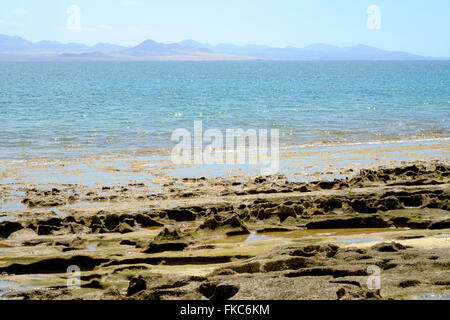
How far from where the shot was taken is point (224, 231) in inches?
405

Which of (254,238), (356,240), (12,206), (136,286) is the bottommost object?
(12,206)

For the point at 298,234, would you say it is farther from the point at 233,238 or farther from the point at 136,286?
the point at 136,286

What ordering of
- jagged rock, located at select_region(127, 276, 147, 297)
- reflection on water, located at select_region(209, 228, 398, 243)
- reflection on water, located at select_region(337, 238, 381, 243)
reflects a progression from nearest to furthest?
jagged rock, located at select_region(127, 276, 147, 297) → reflection on water, located at select_region(337, 238, 381, 243) → reflection on water, located at select_region(209, 228, 398, 243)

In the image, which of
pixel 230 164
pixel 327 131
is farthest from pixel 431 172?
pixel 327 131

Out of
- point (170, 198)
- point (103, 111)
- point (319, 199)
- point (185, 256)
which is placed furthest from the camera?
point (103, 111)

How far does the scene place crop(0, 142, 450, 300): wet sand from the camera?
678 centimetres

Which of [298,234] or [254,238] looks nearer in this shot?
[254,238]

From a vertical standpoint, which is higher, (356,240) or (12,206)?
(356,240)

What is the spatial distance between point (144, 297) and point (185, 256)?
223cm

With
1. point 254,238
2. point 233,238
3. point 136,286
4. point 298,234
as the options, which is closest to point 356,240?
point 298,234

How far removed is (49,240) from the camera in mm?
9961

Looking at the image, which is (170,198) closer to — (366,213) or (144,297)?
(366,213)

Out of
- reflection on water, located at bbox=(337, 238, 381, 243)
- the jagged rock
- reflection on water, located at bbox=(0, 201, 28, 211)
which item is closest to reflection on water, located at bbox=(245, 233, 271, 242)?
reflection on water, located at bbox=(337, 238, 381, 243)

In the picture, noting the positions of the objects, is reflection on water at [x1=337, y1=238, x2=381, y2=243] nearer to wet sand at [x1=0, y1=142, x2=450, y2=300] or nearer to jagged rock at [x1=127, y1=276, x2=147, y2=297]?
wet sand at [x1=0, y1=142, x2=450, y2=300]
